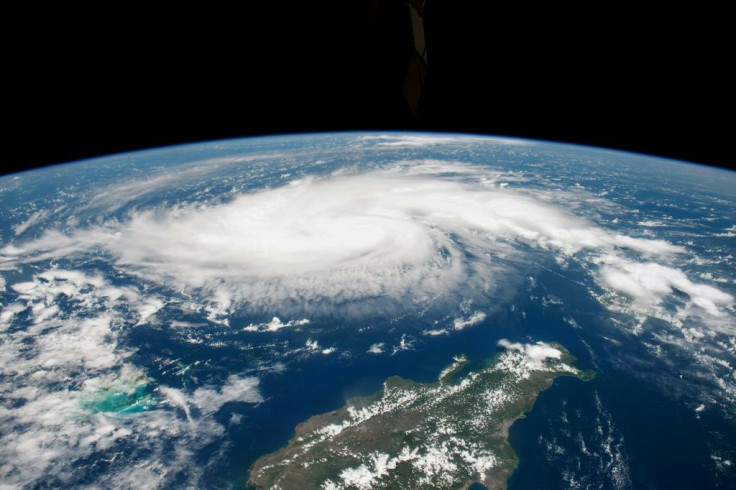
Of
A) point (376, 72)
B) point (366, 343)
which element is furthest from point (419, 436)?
point (376, 72)

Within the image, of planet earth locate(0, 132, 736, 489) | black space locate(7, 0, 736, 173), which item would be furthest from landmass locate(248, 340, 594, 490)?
black space locate(7, 0, 736, 173)

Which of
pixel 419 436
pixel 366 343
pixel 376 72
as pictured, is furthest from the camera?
pixel 366 343

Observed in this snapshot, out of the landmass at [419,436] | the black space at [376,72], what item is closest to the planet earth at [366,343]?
the landmass at [419,436]

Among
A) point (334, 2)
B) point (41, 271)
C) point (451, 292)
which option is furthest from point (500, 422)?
point (41, 271)

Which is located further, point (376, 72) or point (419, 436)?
point (419, 436)

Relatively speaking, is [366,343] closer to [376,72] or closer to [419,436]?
[419,436]

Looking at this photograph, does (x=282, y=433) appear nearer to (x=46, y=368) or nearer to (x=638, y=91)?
(x=46, y=368)
